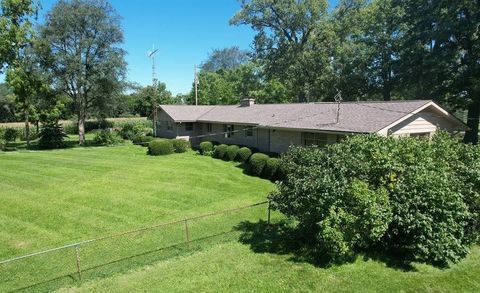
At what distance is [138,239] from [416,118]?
635 inches

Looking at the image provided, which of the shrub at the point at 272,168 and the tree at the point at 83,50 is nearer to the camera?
the shrub at the point at 272,168

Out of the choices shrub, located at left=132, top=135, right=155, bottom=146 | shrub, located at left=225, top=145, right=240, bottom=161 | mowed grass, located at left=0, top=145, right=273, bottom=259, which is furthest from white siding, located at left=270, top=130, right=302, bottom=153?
shrub, located at left=132, top=135, right=155, bottom=146

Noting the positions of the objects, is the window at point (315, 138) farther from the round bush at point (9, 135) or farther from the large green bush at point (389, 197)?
the round bush at point (9, 135)

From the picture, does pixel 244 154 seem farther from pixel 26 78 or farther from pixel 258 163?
pixel 26 78

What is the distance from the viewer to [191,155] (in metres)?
29.0

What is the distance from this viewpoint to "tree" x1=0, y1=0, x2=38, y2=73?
3344cm

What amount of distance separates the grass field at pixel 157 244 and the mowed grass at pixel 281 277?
0.03m

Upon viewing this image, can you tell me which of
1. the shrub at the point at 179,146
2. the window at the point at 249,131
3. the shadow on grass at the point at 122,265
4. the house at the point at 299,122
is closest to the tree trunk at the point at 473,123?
the house at the point at 299,122

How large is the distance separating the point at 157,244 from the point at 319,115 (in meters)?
15.0

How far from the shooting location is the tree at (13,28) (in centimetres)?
3344

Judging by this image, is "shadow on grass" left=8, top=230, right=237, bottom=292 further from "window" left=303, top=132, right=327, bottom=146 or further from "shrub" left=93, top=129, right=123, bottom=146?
"shrub" left=93, top=129, right=123, bottom=146

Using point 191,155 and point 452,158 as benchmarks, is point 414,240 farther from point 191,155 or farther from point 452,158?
point 191,155

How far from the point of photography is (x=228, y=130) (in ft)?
102

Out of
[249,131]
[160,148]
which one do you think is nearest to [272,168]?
[249,131]
